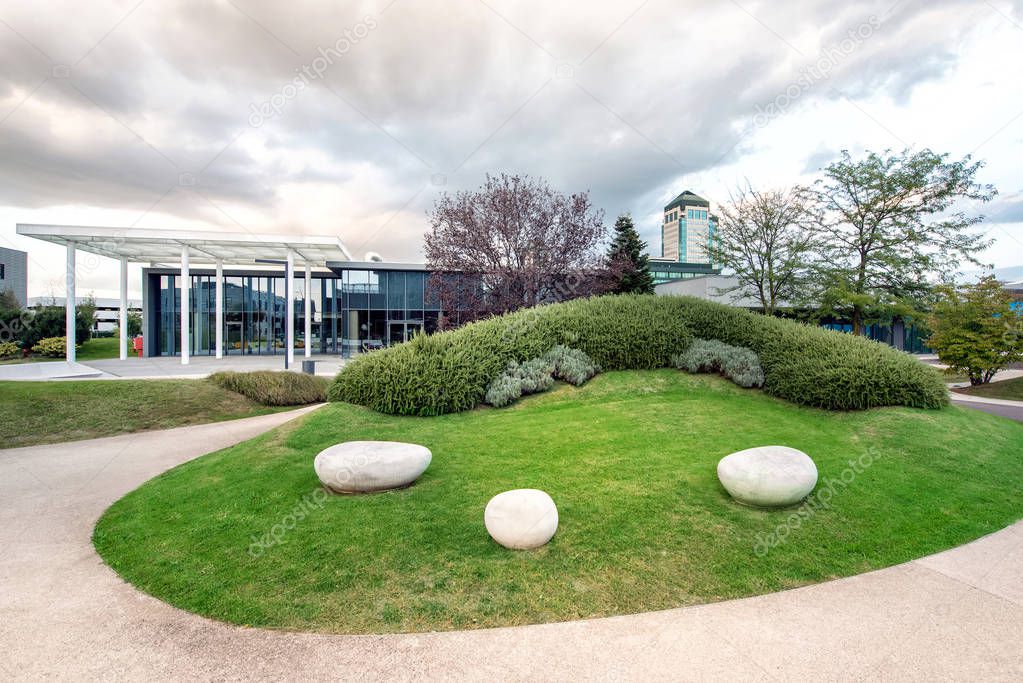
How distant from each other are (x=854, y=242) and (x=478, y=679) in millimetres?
27461

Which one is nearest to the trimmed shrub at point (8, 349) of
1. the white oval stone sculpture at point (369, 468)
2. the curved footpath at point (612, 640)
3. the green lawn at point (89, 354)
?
the green lawn at point (89, 354)

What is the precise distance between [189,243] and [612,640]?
3057 centimetres

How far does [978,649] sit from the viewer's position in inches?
127

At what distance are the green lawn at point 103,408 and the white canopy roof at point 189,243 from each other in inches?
543

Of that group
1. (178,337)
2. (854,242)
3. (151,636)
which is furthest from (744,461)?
(178,337)

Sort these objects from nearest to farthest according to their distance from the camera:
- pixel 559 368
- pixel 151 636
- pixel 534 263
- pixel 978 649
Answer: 1. pixel 978 649
2. pixel 151 636
3. pixel 559 368
4. pixel 534 263

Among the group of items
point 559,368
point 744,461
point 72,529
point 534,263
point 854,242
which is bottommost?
point 72,529

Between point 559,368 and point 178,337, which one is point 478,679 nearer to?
point 559,368

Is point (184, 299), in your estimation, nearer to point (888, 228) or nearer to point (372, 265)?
point (372, 265)

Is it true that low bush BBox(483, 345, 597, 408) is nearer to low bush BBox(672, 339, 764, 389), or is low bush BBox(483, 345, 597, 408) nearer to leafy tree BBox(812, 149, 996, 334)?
low bush BBox(672, 339, 764, 389)

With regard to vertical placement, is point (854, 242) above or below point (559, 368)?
above

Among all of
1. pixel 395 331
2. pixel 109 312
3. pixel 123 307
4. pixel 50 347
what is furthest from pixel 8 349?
pixel 109 312

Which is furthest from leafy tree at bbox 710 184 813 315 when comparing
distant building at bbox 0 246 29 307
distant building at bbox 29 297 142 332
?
distant building at bbox 0 246 29 307

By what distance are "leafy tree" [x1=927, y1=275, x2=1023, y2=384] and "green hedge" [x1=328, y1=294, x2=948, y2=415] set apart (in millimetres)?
13212
